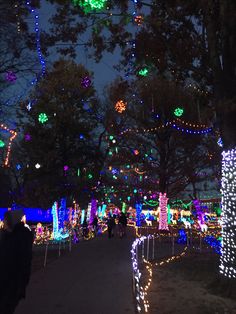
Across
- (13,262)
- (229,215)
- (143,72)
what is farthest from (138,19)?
(13,262)

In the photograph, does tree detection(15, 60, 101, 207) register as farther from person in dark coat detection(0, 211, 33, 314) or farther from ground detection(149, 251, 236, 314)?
person in dark coat detection(0, 211, 33, 314)

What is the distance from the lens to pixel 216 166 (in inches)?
1368

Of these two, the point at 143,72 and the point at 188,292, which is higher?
the point at 143,72

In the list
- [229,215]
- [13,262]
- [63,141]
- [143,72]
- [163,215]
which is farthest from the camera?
[63,141]

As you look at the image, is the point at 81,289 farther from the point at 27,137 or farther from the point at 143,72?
the point at 27,137

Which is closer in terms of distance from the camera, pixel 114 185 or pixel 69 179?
pixel 69 179

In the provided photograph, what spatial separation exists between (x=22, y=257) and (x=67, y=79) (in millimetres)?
28895

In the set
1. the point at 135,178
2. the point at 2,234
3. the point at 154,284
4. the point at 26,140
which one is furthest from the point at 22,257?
the point at 135,178

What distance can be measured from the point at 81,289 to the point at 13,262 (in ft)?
16.0

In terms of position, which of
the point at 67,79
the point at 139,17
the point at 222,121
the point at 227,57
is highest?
the point at 67,79

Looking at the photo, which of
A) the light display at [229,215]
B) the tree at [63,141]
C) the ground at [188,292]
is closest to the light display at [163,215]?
the tree at [63,141]

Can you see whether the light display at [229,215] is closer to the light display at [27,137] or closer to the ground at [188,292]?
the ground at [188,292]

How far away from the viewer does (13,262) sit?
196 inches

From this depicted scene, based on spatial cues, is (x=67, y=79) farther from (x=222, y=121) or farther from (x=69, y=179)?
(x=222, y=121)
